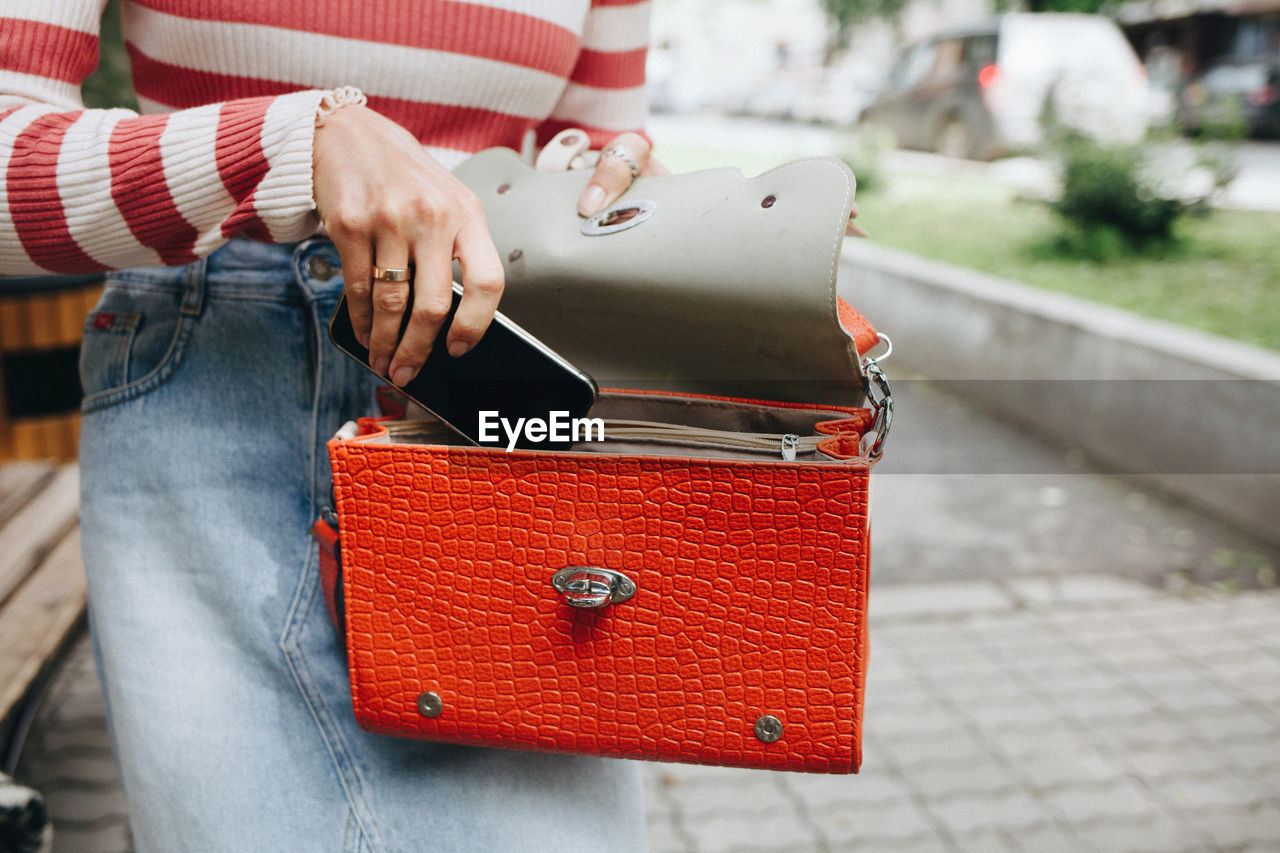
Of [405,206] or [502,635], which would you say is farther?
[502,635]

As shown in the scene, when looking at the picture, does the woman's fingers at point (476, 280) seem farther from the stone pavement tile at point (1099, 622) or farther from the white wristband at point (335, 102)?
the stone pavement tile at point (1099, 622)

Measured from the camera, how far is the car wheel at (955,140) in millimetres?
12062

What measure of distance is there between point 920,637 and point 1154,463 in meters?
1.76

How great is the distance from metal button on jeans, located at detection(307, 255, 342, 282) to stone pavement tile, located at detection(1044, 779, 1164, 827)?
2.29 meters

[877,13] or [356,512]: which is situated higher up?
[877,13]

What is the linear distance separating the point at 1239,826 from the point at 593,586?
2.36 m

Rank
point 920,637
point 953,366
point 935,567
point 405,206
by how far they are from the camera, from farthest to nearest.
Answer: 1. point 953,366
2. point 935,567
3. point 920,637
4. point 405,206

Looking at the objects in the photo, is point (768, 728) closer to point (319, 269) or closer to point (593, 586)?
point (593, 586)

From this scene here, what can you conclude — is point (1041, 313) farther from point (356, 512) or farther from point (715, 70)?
point (715, 70)

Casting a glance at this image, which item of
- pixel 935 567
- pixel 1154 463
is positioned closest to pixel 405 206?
pixel 935 567

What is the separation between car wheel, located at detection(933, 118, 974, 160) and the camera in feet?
39.6

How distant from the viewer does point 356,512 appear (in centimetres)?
91

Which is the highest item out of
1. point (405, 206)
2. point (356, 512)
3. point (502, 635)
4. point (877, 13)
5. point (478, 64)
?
point (877, 13)

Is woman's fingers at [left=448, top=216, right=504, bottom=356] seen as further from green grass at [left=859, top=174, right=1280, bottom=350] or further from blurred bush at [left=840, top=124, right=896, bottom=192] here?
blurred bush at [left=840, top=124, right=896, bottom=192]
